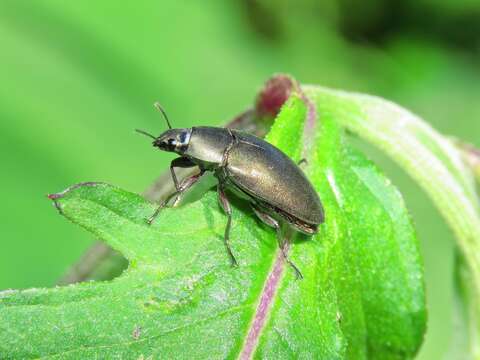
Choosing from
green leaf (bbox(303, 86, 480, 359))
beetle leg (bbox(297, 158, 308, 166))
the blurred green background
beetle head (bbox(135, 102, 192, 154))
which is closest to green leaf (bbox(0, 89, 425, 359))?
beetle leg (bbox(297, 158, 308, 166))

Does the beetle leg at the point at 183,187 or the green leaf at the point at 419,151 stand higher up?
the green leaf at the point at 419,151

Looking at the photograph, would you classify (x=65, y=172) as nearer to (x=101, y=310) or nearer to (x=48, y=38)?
(x=48, y=38)

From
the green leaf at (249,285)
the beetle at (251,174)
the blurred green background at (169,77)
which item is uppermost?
the blurred green background at (169,77)

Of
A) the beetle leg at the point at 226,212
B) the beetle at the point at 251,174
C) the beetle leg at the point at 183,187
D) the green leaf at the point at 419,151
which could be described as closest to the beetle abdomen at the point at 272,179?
the beetle at the point at 251,174

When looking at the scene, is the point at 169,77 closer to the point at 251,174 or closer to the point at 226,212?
the point at 251,174

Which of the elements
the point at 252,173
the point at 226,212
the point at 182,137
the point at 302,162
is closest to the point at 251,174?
the point at 252,173

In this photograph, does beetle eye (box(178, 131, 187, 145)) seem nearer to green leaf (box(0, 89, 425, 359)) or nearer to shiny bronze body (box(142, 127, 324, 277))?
shiny bronze body (box(142, 127, 324, 277))

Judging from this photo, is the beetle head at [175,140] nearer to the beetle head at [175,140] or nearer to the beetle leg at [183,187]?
the beetle head at [175,140]
